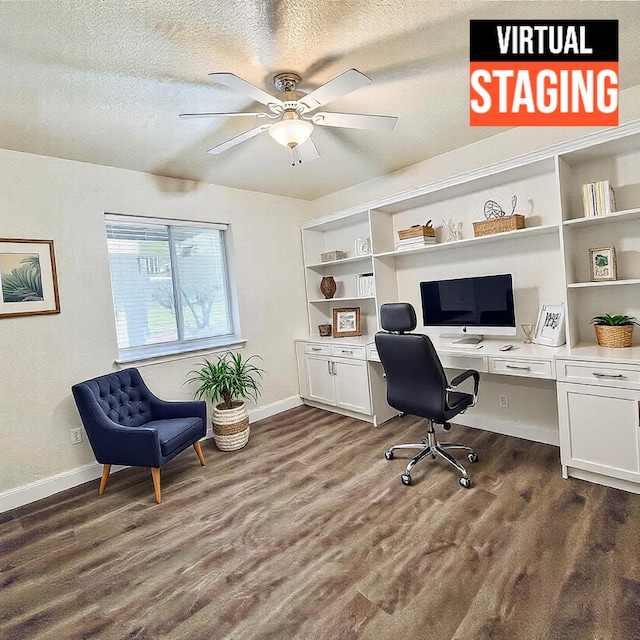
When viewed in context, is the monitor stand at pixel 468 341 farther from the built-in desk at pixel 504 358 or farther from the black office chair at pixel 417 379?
the black office chair at pixel 417 379

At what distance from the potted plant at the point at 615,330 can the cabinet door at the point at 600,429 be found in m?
0.40

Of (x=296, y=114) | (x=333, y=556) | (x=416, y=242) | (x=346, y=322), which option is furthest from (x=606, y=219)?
(x=333, y=556)

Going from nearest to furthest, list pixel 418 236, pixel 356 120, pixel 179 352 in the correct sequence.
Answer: pixel 356 120 → pixel 418 236 → pixel 179 352

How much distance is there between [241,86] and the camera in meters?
1.71

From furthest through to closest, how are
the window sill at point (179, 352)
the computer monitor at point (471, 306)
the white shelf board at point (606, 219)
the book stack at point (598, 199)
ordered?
the window sill at point (179, 352)
the computer monitor at point (471, 306)
the book stack at point (598, 199)
the white shelf board at point (606, 219)

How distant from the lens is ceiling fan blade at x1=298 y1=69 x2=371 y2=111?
167cm

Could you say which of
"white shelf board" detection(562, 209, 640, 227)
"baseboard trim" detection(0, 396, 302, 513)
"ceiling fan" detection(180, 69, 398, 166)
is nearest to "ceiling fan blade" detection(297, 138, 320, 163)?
"ceiling fan" detection(180, 69, 398, 166)

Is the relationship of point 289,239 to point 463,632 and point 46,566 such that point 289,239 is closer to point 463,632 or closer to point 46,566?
point 46,566

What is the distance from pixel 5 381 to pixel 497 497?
11.0 feet

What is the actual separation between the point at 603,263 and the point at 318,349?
257 cm

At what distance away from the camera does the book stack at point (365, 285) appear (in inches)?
152

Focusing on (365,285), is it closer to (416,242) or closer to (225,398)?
(416,242)

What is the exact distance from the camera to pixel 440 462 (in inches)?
109

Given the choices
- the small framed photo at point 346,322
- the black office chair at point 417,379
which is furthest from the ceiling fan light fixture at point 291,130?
the small framed photo at point 346,322
